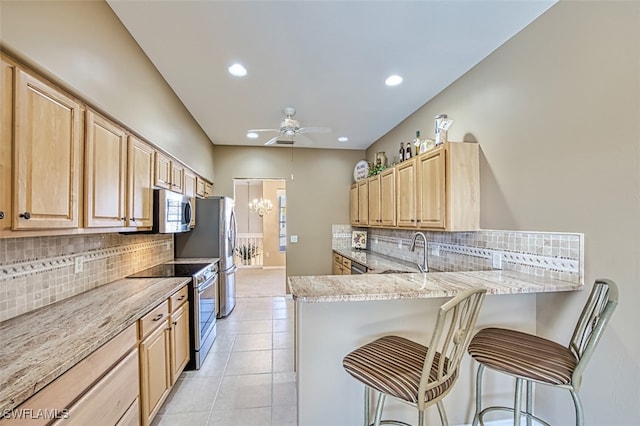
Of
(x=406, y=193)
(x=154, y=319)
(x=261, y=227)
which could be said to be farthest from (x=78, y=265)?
(x=261, y=227)

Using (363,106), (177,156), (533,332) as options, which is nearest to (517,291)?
(533,332)

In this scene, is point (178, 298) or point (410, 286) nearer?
point (410, 286)

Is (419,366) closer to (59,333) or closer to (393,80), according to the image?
(59,333)

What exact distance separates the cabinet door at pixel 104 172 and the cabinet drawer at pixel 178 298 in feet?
2.38

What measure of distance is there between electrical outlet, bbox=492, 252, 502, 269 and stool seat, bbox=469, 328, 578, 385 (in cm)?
75

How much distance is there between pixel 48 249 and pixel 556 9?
3661 mm

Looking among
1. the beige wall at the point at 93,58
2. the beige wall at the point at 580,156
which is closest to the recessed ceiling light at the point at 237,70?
the beige wall at the point at 93,58

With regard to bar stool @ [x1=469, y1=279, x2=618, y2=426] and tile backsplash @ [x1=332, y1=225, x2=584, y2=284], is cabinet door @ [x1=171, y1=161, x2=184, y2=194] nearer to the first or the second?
tile backsplash @ [x1=332, y1=225, x2=584, y2=284]

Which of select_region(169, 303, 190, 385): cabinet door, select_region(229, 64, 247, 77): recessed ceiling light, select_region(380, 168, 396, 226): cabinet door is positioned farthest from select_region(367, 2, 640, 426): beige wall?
select_region(169, 303, 190, 385): cabinet door

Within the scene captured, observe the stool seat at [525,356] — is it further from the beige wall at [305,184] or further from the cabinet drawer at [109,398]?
the beige wall at [305,184]

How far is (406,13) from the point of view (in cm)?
196

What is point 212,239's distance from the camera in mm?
4125

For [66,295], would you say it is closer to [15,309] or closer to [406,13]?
[15,309]

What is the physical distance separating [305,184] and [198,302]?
3231 millimetres
